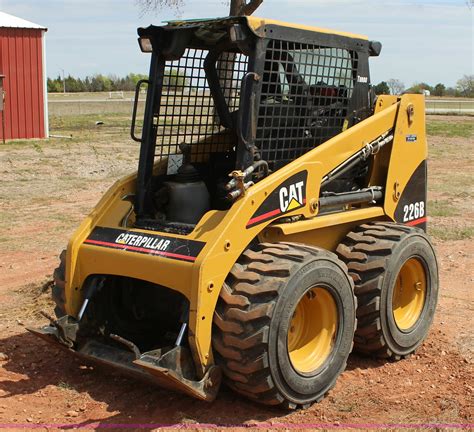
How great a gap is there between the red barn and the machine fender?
15.9 m

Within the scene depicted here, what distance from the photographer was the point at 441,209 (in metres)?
11.8

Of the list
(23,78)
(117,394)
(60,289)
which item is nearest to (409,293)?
(117,394)

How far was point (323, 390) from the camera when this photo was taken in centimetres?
484

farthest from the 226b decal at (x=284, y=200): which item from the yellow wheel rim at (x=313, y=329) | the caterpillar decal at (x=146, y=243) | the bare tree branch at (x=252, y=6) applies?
the bare tree branch at (x=252, y=6)

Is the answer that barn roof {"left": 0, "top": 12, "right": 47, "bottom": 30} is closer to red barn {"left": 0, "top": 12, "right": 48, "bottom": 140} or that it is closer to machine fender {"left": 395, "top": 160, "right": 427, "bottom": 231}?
red barn {"left": 0, "top": 12, "right": 48, "bottom": 140}

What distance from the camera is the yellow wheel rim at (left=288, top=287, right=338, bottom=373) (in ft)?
16.1

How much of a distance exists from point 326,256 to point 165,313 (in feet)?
3.97

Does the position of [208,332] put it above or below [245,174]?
below

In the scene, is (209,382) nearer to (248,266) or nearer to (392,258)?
(248,266)

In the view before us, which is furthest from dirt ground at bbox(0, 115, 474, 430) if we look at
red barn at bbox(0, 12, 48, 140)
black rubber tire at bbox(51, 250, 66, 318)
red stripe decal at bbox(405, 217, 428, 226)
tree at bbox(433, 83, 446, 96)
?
tree at bbox(433, 83, 446, 96)

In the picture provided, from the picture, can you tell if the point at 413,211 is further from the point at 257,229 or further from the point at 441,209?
the point at 441,209

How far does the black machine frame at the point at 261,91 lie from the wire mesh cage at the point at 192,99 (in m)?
0.01

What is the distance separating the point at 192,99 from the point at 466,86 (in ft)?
199

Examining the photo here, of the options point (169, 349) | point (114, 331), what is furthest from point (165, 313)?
point (169, 349)
